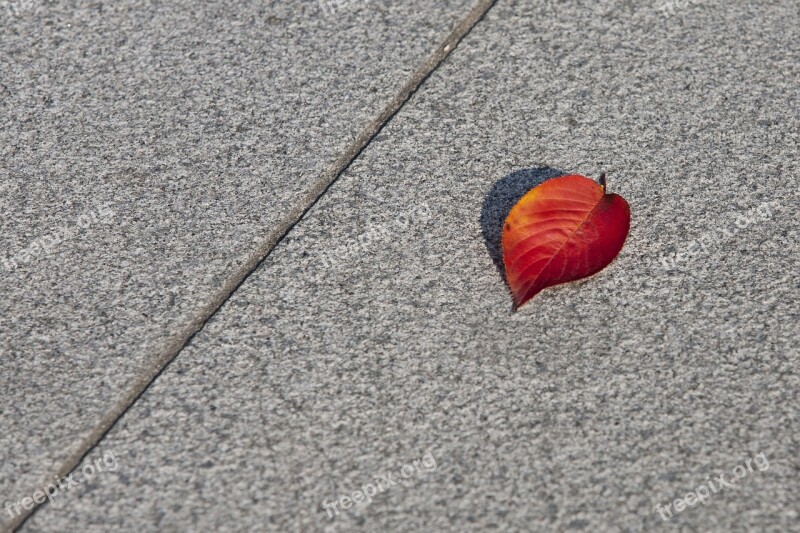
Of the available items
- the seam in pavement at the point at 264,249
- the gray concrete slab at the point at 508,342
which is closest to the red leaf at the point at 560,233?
the gray concrete slab at the point at 508,342

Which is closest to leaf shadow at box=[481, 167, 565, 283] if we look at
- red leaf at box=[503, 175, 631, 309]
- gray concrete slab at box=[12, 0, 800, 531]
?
gray concrete slab at box=[12, 0, 800, 531]

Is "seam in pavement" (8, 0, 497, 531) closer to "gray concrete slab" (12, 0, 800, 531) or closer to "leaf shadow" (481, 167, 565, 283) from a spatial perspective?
"gray concrete slab" (12, 0, 800, 531)

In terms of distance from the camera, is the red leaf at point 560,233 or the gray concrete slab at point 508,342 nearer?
the gray concrete slab at point 508,342

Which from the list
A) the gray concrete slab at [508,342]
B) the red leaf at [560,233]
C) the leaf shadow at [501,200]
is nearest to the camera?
the gray concrete slab at [508,342]

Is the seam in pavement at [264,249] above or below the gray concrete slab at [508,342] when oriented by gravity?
above

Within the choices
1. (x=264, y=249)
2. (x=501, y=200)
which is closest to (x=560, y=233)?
(x=501, y=200)

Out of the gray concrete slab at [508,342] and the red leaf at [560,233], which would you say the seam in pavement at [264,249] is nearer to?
the gray concrete slab at [508,342]

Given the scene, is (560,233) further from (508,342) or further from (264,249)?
(264,249)
